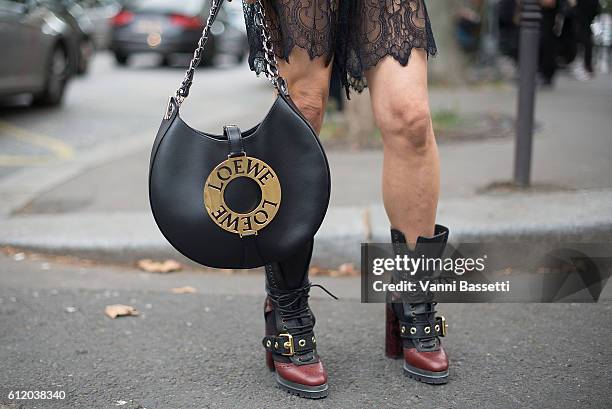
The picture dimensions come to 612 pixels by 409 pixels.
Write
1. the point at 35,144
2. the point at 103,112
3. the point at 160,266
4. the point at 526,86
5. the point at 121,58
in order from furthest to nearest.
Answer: the point at 121,58 → the point at 103,112 → the point at 35,144 → the point at 526,86 → the point at 160,266

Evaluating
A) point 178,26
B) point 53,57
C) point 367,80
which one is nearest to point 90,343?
point 367,80

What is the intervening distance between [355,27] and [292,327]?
0.87m

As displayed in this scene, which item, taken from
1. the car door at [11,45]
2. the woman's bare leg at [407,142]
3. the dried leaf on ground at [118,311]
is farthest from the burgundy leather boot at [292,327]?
the car door at [11,45]

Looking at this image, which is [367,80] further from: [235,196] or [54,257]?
[54,257]

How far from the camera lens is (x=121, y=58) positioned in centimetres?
1658

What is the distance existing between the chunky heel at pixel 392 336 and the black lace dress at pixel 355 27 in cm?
74

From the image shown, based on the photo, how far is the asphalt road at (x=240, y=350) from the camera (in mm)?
2375

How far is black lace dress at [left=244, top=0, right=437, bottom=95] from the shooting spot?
7.64 feet

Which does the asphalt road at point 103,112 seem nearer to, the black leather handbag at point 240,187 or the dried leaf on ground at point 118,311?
the dried leaf on ground at point 118,311

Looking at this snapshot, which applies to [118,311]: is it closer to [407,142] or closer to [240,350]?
[240,350]

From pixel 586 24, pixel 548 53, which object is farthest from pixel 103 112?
pixel 586 24

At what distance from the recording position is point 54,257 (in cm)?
392

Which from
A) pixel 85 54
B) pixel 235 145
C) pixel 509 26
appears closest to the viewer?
pixel 235 145

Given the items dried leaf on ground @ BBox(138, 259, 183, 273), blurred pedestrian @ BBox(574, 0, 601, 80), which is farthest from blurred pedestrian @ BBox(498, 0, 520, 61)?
dried leaf on ground @ BBox(138, 259, 183, 273)
